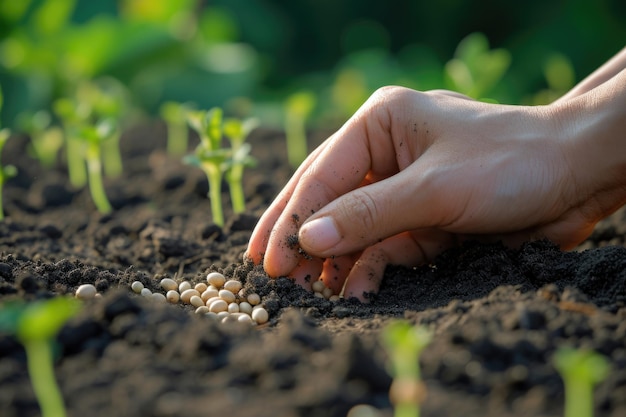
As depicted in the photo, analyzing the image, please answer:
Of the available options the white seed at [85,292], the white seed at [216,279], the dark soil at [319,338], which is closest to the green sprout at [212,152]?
the dark soil at [319,338]

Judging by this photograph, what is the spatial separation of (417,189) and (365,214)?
150mm

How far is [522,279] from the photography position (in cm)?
202

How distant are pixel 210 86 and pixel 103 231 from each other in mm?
2326

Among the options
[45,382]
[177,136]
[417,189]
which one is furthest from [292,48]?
[45,382]

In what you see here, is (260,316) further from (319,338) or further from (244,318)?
(319,338)

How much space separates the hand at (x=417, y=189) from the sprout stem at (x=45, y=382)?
2.72ft

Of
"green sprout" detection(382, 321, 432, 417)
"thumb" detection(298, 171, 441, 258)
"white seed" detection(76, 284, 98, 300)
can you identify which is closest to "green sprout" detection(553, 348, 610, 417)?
"green sprout" detection(382, 321, 432, 417)

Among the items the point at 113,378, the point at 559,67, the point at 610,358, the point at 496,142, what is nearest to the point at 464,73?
the point at 559,67

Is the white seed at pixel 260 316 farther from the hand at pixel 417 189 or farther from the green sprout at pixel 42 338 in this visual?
the green sprout at pixel 42 338

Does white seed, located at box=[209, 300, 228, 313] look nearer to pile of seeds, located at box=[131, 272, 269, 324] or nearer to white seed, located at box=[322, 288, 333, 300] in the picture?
pile of seeds, located at box=[131, 272, 269, 324]

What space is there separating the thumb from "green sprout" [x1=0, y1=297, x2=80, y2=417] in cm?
73

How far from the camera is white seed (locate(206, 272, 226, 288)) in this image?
6.96ft

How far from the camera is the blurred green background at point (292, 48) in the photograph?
15.5 feet

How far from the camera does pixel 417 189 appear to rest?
201cm
